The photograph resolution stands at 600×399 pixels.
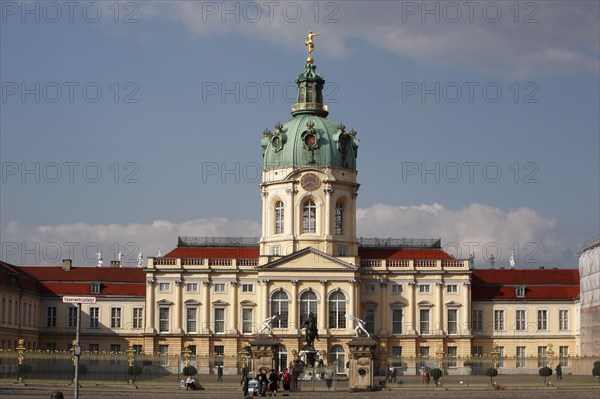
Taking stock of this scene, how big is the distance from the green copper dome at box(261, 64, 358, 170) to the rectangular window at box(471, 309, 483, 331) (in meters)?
17.5

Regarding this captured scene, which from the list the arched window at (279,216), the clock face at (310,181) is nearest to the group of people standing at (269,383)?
the clock face at (310,181)

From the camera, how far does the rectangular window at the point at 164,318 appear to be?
4230 inches

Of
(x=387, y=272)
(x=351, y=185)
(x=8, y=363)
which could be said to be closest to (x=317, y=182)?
(x=351, y=185)

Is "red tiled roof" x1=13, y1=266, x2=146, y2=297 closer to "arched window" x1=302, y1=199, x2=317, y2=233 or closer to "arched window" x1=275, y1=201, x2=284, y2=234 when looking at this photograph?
"arched window" x1=275, y1=201, x2=284, y2=234

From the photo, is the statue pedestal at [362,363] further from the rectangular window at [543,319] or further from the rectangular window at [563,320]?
the rectangular window at [563,320]

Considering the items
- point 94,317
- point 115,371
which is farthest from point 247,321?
point 115,371

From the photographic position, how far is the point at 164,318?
107625 millimetres

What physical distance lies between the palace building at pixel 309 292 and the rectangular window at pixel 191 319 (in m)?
0.09

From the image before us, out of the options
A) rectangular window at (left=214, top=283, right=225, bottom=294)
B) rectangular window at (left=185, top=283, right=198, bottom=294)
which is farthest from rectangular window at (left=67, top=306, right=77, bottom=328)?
rectangular window at (left=214, top=283, right=225, bottom=294)

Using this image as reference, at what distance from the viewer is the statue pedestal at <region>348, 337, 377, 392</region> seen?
65062mm

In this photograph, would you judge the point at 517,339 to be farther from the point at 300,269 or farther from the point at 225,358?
the point at 225,358

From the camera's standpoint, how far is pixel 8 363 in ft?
220

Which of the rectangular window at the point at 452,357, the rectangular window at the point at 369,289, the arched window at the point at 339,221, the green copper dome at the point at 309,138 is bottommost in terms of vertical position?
the rectangular window at the point at 452,357

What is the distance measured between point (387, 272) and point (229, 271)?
14.3m
